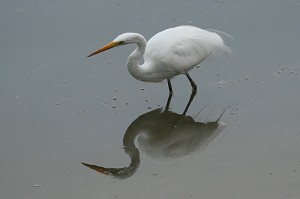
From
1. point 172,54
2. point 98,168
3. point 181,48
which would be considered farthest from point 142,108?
point 98,168

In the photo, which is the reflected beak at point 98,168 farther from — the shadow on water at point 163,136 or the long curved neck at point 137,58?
the long curved neck at point 137,58

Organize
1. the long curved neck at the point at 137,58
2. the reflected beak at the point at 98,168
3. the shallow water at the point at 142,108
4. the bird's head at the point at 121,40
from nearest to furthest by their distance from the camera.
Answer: the shallow water at the point at 142,108 < the reflected beak at the point at 98,168 < the bird's head at the point at 121,40 < the long curved neck at the point at 137,58

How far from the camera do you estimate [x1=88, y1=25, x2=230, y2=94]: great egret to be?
5.73m

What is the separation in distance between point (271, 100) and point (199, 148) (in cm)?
97

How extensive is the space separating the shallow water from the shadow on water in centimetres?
1

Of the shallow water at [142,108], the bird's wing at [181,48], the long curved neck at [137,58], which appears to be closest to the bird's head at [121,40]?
the long curved neck at [137,58]

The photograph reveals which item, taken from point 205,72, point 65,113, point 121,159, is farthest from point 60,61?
point 121,159

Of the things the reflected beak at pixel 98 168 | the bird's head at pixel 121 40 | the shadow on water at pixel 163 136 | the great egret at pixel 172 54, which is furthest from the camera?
the great egret at pixel 172 54

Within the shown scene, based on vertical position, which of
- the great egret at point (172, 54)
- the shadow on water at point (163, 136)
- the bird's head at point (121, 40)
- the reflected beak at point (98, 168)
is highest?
the bird's head at point (121, 40)

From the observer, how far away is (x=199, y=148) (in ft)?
16.6

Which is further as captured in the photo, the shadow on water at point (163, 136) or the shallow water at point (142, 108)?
the shadow on water at point (163, 136)

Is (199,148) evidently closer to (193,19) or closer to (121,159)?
(121,159)

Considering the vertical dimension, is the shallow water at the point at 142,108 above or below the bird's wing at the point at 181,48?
below

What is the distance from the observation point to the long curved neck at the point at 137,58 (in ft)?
18.0
